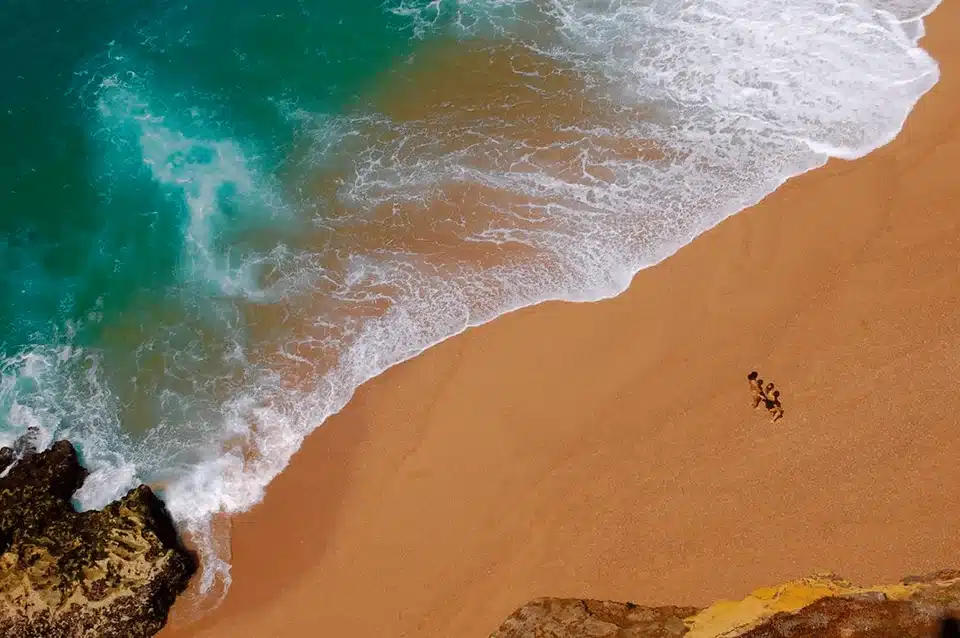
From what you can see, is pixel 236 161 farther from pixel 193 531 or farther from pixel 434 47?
pixel 193 531

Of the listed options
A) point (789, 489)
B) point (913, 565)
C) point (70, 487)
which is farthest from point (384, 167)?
point (913, 565)

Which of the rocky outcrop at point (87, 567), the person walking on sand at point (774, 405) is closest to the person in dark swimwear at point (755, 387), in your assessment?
the person walking on sand at point (774, 405)

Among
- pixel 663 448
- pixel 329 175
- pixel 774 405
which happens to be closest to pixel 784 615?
pixel 663 448

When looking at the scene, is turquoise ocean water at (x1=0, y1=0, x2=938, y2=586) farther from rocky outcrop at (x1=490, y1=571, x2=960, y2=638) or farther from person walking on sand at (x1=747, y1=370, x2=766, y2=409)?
rocky outcrop at (x1=490, y1=571, x2=960, y2=638)

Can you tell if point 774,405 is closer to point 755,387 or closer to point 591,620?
point 755,387

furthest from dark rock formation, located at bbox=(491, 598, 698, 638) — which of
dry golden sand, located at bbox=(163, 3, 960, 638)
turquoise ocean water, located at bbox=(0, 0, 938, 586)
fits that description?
turquoise ocean water, located at bbox=(0, 0, 938, 586)
